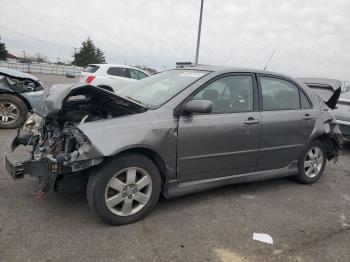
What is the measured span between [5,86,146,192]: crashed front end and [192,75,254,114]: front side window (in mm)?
846

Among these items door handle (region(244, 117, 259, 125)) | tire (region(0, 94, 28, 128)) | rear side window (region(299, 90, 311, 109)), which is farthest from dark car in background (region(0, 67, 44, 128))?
rear side window (region(299, 90, 311, 109))

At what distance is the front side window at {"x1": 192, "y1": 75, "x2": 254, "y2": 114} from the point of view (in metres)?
3.78

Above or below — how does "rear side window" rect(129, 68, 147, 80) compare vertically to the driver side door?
above

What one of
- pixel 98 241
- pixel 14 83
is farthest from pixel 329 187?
pixel 14 83

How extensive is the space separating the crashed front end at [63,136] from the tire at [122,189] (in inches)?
6.6

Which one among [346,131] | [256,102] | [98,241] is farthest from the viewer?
[346,131]

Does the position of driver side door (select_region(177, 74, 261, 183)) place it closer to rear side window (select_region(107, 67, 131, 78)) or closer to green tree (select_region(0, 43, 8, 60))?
rear side window (select_region(107, 67, 131, 78))

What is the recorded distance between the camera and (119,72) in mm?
12180

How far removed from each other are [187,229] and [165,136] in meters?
0.94

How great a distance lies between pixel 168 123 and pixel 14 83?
4.94 meters

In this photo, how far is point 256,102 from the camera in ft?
13.5

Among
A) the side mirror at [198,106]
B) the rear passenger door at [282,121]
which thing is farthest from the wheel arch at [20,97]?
the rear passenger door at [282,121]

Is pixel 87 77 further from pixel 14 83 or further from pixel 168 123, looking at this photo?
pixel 168 123

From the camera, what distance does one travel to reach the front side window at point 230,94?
3.78 m
